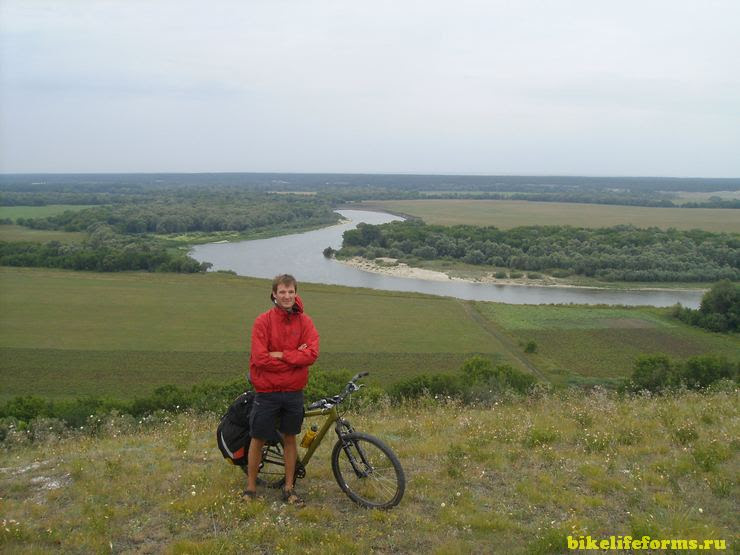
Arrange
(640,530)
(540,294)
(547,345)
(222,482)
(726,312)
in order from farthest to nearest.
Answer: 1. (540,294)
2. (726,312)
3. (547,345)
4. (222,482)
5. (640,530)

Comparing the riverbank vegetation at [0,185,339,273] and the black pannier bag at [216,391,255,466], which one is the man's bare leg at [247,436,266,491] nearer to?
the black pannier bag at [216,391,255,466]

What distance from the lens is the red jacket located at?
13.3 feet

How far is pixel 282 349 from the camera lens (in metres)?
4.17

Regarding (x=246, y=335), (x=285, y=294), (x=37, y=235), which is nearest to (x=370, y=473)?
(x=285, y=294)

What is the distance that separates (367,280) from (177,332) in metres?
23.9

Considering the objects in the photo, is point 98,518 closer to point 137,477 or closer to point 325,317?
point 137,477

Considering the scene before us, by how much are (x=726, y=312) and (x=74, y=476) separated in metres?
37.9

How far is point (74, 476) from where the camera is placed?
16.4 feet

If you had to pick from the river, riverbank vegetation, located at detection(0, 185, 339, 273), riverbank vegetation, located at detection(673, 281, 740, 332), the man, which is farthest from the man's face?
riverbank vegetation, located at detection(0, 185, 339, 273)

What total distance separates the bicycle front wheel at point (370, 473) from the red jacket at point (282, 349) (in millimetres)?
669

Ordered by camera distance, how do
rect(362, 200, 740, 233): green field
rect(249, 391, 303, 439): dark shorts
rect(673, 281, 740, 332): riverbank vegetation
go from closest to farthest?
rect(249, 391, 303, 439): dark shorts, rect(673, 281, 740, 332): riverbank vegetation, rect(362, 200, 740, 233): green field

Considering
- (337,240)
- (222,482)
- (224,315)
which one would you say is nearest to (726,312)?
(224,315)

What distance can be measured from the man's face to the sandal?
1526mm

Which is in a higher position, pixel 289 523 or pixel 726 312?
pixel 289 523
